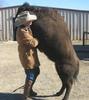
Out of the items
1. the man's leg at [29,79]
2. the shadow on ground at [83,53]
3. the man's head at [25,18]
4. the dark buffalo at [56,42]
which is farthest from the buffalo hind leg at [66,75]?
the shadow on ground at [83,53]

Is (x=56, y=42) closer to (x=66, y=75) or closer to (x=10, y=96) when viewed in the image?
(x=66, y=75)

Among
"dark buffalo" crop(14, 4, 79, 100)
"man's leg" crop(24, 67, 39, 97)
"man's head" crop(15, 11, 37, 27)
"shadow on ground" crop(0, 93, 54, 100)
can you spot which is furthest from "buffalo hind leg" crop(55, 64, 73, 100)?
"man's head" crop(15, 11, 37, 27)

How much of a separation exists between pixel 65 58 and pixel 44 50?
368 millimetres

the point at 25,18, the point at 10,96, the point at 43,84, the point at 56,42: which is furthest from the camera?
the point at 43,84

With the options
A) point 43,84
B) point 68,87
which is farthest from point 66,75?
point 43,84

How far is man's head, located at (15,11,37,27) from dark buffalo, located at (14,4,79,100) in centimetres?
14

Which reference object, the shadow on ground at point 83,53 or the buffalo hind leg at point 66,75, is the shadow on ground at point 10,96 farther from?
the shadow on ground at point 83,53

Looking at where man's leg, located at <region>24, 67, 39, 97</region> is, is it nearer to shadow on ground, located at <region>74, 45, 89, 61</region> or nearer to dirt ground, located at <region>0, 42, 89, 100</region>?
dirt ground, located at <region>0, 42, 89, 100</region>

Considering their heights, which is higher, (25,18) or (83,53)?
(25,18)

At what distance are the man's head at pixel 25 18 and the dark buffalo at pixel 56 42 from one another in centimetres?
14

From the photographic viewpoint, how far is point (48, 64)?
39.9ft

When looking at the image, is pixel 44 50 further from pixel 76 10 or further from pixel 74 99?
pixel 76 10

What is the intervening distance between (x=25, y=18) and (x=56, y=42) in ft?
2.09

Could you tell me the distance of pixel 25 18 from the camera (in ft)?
22.1
